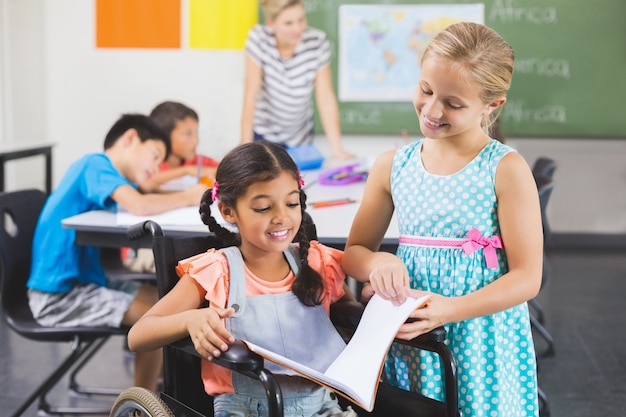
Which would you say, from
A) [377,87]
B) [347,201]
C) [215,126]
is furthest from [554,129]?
[347,201]

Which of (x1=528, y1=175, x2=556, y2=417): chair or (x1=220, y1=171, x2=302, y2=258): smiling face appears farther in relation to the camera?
(x1=528, y1=175, x2=556, y2=417): chair

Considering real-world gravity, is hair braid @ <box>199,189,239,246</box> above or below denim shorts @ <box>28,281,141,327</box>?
above

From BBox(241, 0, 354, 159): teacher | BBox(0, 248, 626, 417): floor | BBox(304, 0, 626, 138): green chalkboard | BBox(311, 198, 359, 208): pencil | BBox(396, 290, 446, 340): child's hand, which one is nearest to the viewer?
BBox(396, 290, 446, 340): child's hand

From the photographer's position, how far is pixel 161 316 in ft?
4.89

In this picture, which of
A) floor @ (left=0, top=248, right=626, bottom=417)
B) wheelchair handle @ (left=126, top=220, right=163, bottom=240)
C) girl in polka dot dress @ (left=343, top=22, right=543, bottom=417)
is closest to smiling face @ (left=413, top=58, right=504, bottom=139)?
girl in polka dot dress @ (left=343, top=22, right=543, bottom=417)

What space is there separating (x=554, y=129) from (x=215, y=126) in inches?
83.9

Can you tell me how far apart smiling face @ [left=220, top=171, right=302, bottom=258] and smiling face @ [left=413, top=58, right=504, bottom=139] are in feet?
0.92

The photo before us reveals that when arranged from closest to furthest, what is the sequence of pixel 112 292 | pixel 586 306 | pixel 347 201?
pixel 112 292 < pixel 347 201 < pixel 586 306

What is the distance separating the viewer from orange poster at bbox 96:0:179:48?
525 centimetres

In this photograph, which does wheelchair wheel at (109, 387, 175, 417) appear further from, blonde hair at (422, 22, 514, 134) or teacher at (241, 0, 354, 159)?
teacher at (241, 0, 354, 159)

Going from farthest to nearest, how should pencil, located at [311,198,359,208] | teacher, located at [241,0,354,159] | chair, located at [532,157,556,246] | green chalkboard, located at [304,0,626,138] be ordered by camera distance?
green chalkboard, located at [304,0,626,138] → teacher, located at [241,0,354,159] → chair, located at [532,157,556,246] → pencil, located at [311,198,359,208]

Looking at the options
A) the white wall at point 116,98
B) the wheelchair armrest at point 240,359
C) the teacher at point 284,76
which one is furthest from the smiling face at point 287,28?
the wheelchair armrest at point 240,359

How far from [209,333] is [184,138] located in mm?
2130

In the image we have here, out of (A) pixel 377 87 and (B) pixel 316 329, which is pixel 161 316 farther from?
(A) pixel 377 87
